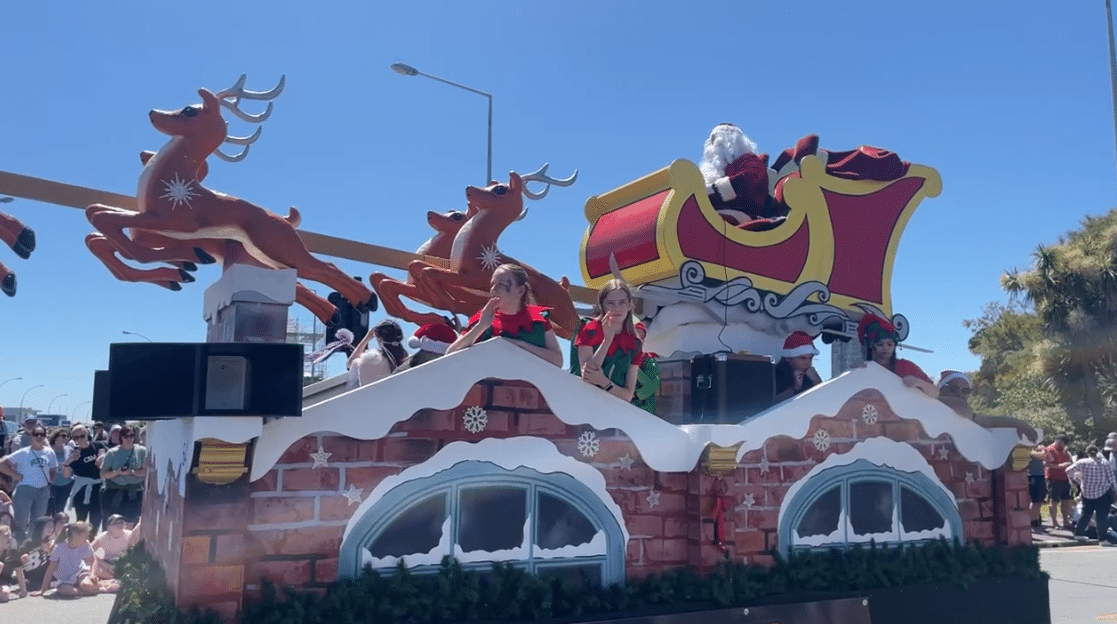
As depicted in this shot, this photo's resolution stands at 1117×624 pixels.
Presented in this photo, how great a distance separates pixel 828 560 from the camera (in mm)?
5582

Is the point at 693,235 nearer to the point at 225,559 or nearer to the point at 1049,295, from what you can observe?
the point at 225,559

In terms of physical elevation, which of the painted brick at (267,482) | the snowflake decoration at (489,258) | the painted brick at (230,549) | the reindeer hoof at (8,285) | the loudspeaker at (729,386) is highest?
the snowflake decoration at (489,258)

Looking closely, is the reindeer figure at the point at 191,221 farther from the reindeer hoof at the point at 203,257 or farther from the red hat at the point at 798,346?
the red hat at the point at 798,346

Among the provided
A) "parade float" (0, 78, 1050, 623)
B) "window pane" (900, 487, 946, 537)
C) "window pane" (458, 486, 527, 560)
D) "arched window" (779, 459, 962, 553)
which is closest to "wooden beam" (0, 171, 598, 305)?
"parade float" (0, 78, 1050, 623)

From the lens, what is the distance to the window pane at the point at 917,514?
19.7 ft

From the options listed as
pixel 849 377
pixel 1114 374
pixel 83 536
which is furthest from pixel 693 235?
pixel 1114 374

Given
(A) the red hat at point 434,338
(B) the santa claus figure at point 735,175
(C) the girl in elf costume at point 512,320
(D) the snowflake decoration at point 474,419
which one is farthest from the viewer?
(B) the santa claus figure at point 735,175

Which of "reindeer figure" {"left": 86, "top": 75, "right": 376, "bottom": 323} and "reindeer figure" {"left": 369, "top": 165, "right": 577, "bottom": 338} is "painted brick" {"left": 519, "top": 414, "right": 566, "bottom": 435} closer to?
"reindeer figure" {"left": 369, "top": 165, "right": 577, "bottom": 338}

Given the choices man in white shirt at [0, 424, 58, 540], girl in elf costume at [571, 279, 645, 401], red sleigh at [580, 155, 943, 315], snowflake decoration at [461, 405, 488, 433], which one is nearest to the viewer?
snowflake decoration at [461, 405, 488, 433]

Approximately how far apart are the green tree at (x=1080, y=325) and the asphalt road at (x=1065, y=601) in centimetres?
1262

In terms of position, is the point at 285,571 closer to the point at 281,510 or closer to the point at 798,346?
the point at 281,510

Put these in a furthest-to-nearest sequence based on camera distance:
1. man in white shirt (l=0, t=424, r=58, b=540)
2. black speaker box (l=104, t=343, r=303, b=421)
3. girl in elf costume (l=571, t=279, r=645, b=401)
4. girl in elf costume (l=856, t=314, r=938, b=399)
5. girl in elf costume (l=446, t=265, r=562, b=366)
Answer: man in white shirt (l=0, t=424, r=58, b=540) < girl in elf costume (l=856, t=314, r=938, b=399) < girl in elf costume (l=571, t=279, r=645, b=401) < girl in elf costume (l=446, t=265, r=562, b=366) < black speaker box (l=104, t=343, r=303, b=421)

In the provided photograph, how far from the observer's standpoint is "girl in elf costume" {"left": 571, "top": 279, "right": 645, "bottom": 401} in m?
5.19

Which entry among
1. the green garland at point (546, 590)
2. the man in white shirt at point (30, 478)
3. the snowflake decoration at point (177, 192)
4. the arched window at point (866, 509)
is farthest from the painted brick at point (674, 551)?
the man in white shirt at point (30, 478)
